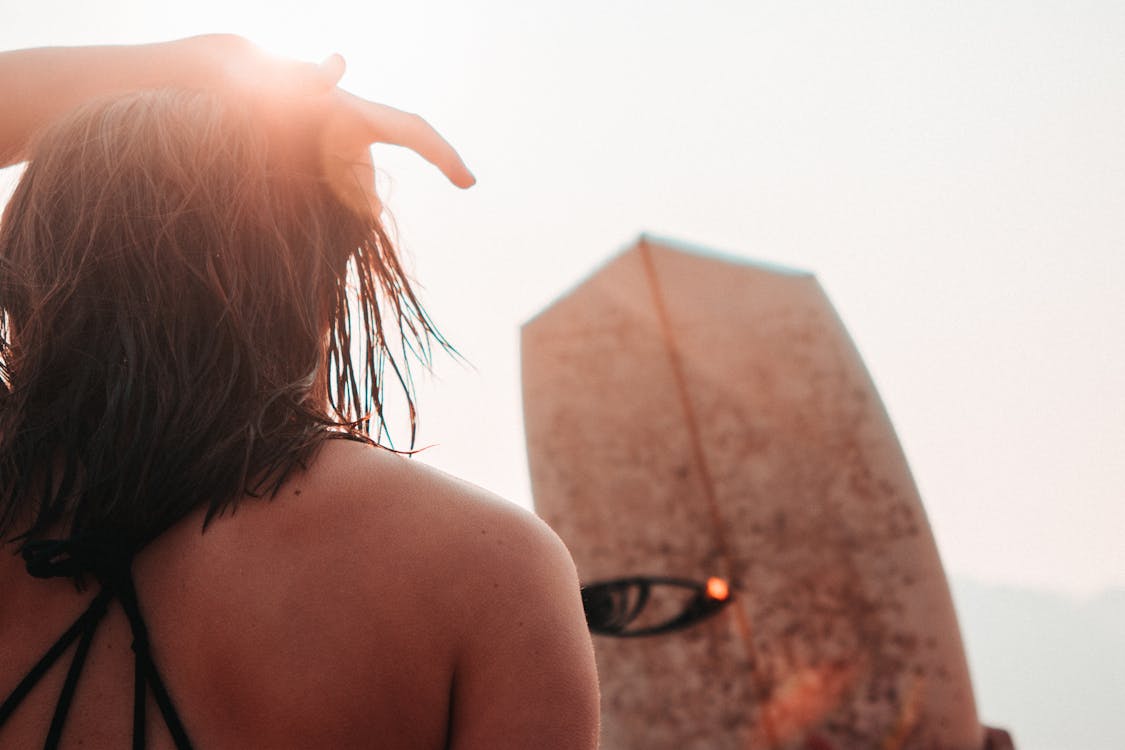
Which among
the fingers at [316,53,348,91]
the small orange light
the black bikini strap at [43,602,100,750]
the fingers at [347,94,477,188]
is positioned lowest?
the small orange light

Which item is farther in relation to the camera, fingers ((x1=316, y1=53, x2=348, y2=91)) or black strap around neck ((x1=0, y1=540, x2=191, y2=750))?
fingers ((x1=316, y1=53, x2=348, y2=91))

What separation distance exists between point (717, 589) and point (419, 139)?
302 centimetres

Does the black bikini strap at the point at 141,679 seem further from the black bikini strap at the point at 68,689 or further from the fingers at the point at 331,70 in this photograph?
the fingers at the point at 331,70

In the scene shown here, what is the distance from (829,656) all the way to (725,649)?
46 cm

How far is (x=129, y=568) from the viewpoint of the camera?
2.62 feet

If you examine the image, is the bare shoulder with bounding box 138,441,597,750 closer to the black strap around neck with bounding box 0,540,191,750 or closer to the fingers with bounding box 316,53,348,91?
the black strap around neck with bounding box 0,540,191,750

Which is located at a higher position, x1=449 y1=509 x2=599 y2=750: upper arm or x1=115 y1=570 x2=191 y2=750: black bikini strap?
x1=449 y1=509 x2=599 y2=750: upper arm

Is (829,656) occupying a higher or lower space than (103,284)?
lower

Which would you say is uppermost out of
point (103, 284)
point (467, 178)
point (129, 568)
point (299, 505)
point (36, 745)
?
point (467, 178)

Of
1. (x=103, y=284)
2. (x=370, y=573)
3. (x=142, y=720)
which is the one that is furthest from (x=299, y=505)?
(x=103, y=284)

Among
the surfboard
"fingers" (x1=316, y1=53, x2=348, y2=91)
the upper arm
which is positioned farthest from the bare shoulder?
Answer: the surfboard

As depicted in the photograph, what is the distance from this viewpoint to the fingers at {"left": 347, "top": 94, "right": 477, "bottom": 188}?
1.33 meters

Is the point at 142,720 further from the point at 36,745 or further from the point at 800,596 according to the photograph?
the point at 800,596

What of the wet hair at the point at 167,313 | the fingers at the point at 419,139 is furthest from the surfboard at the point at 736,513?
the wet hair at the point at 167,313
